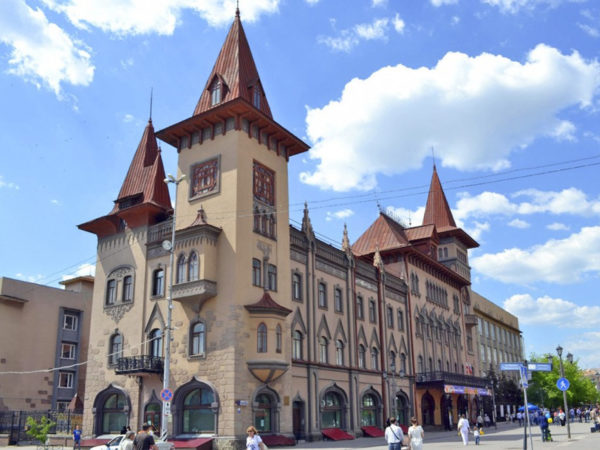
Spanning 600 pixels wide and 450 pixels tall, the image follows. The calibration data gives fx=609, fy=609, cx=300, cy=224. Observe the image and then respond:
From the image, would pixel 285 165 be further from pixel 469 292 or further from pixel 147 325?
pixel 469 292

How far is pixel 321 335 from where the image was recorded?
39500 millimetres

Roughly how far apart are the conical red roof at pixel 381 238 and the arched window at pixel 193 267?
23.0 meters

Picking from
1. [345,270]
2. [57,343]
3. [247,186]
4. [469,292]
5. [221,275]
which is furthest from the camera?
[469,292]

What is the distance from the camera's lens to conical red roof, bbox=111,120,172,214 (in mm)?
38844

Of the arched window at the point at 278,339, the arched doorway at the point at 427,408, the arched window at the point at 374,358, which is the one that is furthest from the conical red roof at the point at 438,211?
the arched window at the point at 278,339

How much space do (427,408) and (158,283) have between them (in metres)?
29.0

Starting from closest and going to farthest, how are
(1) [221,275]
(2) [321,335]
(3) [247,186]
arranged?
(1) [221,275]
(3) [247,186]
(2) [321,335]

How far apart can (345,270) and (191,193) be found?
1320 centimetres

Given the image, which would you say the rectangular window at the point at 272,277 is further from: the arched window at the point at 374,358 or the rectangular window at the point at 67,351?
the rectangular window at the point at 67,351

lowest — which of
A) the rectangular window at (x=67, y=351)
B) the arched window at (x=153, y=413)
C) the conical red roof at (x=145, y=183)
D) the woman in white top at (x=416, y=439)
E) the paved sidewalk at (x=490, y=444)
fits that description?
the paved sidewalk at (x=490, y=444)

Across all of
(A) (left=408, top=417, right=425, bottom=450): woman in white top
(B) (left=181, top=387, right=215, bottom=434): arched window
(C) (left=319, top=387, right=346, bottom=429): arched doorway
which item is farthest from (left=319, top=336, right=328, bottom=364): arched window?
(A) (left=408, top=417, right=425, bottom=450): woman in white top

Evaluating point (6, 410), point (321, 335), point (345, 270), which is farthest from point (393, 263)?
point (6, 410)

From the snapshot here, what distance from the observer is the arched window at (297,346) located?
3675 cm

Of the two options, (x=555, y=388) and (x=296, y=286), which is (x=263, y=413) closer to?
(x=296, y=286)
